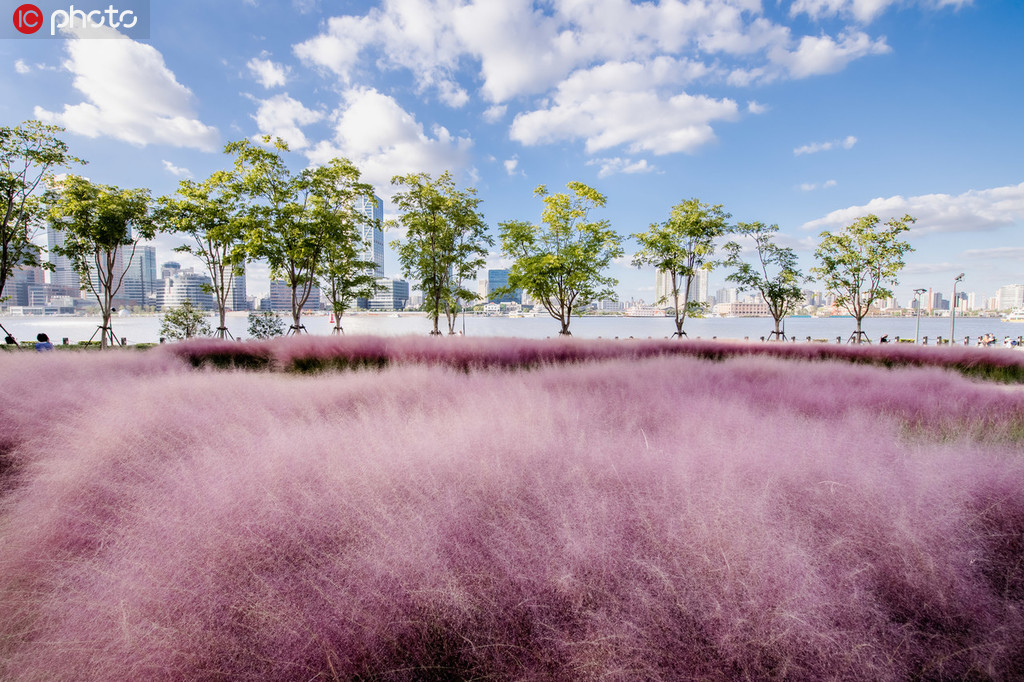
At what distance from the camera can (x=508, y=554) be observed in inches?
44.3

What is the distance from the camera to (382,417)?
237cm

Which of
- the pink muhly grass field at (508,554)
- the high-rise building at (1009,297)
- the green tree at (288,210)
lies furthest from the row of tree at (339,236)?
the high-rise building at (1009,297)

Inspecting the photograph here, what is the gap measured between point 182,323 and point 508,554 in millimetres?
18321

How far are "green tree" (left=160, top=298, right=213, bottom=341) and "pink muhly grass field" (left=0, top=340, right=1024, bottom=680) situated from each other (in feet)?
50.9

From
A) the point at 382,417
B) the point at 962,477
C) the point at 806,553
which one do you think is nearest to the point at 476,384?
the point at 382,417

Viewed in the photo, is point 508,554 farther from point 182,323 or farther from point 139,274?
point 139,274

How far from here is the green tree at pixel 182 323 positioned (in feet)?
46.5

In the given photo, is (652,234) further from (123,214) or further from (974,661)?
(123,214)

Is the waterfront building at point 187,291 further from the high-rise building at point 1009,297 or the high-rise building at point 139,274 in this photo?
the high-rise building at point 1009,297

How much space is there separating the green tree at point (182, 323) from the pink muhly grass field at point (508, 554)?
15.5 meters

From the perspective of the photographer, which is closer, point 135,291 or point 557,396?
point 557,396

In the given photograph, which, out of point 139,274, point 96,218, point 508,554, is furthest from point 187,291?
point 508,554

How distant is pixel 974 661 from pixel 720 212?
54.1 ft

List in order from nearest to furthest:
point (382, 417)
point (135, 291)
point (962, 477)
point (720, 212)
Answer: point (962, 477) → point (382, 417) → point (720, 212) → point (135, 291)
